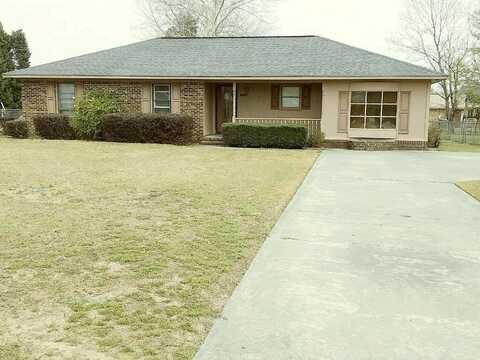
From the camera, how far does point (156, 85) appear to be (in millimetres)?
20406

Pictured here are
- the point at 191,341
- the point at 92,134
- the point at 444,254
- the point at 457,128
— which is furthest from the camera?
the point at 457,128

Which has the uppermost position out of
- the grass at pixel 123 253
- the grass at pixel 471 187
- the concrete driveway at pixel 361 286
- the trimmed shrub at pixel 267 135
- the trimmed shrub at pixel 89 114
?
the trimmed shrub at pixel 89 114

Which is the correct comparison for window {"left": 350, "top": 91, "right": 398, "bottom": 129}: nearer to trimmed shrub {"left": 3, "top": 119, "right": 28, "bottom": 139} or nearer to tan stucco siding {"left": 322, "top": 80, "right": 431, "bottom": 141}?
tan stucco siding {"left": 322, "top": 80, "right": 431, "bottom": 141}

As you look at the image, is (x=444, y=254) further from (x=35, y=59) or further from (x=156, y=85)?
(x=35, y=59)

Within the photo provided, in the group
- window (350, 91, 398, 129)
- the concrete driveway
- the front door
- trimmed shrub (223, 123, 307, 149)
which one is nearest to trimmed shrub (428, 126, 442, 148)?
window (350, 91, 398, 129)

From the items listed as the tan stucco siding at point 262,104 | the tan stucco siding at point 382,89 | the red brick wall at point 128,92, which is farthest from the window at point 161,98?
the tan stucco siding at point 382,89

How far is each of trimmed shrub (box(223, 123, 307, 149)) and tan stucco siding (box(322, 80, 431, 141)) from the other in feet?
5.62

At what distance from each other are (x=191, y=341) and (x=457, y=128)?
91.4ft

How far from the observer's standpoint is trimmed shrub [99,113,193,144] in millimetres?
18484

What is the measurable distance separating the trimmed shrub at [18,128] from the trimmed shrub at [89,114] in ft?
6.48

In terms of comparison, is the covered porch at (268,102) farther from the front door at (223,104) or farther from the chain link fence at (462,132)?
the chain link fence at (462,132)

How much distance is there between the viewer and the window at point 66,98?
824 inches

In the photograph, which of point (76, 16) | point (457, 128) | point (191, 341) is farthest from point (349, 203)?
point (76, 16)

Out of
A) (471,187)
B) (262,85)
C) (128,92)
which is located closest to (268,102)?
(262,85)
